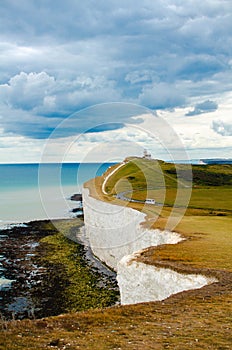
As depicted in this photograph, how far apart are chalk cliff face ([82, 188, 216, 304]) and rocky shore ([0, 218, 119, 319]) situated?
393 centimetres

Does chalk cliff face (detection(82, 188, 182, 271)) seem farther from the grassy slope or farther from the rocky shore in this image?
the grassy slope

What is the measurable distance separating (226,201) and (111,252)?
34.7 meters

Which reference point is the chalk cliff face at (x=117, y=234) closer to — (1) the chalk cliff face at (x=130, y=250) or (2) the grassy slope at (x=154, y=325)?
(1) the chalk cliff face at (x=130, y=250)

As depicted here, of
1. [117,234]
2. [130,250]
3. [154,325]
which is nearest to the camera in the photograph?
[154,325]

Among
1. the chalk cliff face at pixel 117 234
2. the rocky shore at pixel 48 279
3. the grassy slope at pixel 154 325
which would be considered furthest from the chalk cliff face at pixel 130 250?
the rocky shore at pixel 48 279

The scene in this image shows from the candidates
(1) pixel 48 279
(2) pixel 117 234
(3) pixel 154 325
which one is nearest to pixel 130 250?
(2) pixel 117 234

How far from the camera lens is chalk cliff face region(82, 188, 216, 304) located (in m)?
28.0

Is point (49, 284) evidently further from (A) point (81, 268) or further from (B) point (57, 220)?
(B) point (57, 220)

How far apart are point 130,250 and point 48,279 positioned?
1109cm

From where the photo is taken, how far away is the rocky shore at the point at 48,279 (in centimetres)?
3909

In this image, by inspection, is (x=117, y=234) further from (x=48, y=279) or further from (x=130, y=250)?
(x=48, y=279)

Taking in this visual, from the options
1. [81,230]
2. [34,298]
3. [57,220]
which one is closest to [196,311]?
[34,298]

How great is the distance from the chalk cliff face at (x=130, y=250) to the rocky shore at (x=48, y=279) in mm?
3931

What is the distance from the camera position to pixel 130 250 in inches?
2002
